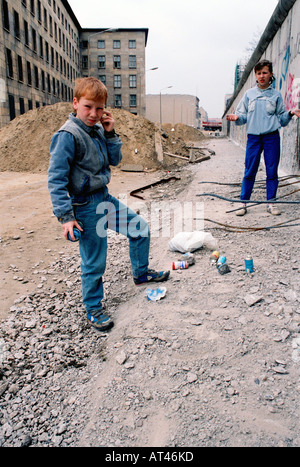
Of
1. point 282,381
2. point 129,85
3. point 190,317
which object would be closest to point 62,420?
point 190,317

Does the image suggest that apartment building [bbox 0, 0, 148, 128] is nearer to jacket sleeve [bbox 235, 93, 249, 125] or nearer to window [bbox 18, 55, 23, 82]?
window [bbox 18, 55, 23, 82]

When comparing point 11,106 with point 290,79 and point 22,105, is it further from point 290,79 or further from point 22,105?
point 290,79

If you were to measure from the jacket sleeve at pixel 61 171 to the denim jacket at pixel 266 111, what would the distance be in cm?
326

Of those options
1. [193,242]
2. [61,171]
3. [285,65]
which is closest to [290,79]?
[285,65]

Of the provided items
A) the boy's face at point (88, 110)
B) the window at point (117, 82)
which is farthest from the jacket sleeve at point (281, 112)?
the window at point (117, 82)

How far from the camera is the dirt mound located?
15.0 metres

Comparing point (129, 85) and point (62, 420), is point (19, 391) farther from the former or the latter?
point (129, 85)

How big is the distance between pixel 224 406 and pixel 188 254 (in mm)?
2010

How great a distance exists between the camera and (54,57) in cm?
3978

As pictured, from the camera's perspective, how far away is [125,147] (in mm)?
15523

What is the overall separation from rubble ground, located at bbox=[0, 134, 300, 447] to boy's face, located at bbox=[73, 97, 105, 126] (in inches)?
63.0

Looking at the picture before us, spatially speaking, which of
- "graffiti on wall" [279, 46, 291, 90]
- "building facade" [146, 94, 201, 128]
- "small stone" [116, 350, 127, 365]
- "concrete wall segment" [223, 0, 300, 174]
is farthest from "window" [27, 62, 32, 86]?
"building facade" [146, 94, 201, 128]

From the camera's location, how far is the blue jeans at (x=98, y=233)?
2.71 meters

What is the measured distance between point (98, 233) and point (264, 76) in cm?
343
